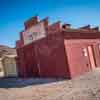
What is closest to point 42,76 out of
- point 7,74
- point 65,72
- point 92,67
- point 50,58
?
point 50,58

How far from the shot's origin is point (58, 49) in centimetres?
1953

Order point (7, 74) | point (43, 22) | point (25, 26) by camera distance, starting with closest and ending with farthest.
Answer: point (43, 22) → point (25, 26) → point (7, 74)

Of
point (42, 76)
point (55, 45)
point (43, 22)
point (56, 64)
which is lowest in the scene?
point (42, 76)

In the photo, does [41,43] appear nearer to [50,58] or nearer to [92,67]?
[50,58]

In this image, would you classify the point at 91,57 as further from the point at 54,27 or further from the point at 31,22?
the point at 31,22

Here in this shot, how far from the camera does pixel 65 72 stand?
18.7 metres

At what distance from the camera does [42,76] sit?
890 inches

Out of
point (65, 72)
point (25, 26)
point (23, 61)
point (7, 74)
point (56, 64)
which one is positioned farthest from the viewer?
point (7, 74)

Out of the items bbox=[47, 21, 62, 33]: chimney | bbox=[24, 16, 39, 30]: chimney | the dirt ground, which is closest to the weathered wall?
bbox=[47, 21, 62, 33]: chimney

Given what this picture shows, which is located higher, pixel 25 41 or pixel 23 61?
pixel 25 41

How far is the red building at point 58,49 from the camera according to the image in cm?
1889

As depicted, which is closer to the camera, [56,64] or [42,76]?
[56,64]

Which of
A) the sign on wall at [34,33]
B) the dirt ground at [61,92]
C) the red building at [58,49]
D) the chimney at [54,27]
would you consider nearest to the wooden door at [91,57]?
the red building at [58,49]

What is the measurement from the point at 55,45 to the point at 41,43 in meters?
2.76
